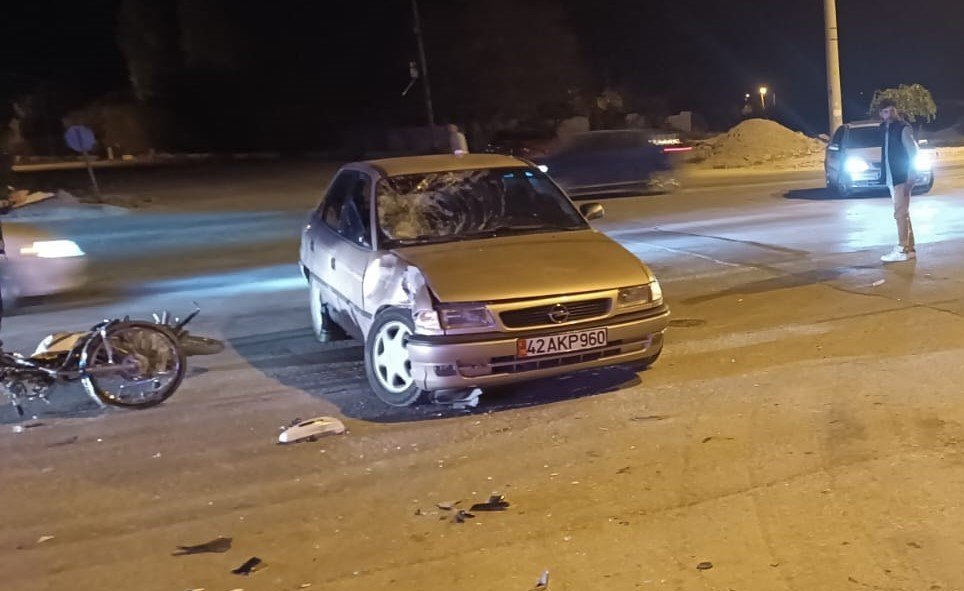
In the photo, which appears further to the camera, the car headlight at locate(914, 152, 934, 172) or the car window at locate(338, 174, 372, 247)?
the car headlight at locate(914, 152, 934, 172)

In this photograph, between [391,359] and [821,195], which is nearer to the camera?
[391,359]

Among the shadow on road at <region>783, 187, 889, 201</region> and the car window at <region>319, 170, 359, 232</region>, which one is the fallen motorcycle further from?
the shadow on road at <region>783, 187, 889, 201</region>

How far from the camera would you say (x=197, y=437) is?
644cm

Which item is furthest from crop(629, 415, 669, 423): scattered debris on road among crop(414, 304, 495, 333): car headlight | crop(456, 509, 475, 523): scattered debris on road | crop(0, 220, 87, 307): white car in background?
crop(0, 220, 87, 307): white car in background

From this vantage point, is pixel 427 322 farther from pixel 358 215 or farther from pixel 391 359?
pixel 358 215

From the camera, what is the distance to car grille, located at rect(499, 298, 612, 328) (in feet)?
20.7

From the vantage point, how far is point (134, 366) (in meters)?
6.98

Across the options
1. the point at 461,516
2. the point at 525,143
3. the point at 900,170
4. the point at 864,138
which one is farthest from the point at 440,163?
the point at 525,143

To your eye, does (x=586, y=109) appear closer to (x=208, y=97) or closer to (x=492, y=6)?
(x=492, y=6)

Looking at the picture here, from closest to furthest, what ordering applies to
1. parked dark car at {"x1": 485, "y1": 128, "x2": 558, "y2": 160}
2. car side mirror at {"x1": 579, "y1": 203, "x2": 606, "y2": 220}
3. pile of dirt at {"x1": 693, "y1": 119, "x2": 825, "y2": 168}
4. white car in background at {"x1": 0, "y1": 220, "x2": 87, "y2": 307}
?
car side mirror at {"x1": 579, "y1": 203, "x2": 606, "y2": 220}
white car in background at {"x1": 0, "y1": 220, "x2": 87, "y2": 307}
parked dark car at {"x1": 485, "y1": 128, "x2": 558, "y2": 160}
pile of dirt at {"x1": 693, "y1": 119, "x2": 825, "y2": 168}

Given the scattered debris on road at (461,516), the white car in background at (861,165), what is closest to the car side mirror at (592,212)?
the scattered debris on road at (461,516)

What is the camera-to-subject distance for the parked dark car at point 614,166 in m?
21.9

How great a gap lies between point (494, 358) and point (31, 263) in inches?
249

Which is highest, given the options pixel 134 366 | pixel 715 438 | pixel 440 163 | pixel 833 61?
pixel 833 61
